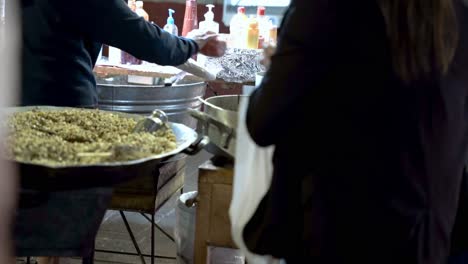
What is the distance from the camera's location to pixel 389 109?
1.11 m

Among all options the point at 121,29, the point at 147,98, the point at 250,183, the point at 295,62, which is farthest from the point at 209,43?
the point at 295,62

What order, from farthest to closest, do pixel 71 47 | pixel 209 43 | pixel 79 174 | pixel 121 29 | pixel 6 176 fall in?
pixel 209 43
pixel 71 47
pixel 121 29
pixel 79 174
pixel 6 176

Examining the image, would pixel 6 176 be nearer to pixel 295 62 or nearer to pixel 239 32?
pixel 295 62

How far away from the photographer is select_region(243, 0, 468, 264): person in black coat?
109 centimetres

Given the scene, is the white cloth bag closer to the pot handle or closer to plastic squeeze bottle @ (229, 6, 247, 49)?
the pot handle

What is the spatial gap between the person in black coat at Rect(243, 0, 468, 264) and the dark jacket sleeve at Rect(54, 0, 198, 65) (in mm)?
791

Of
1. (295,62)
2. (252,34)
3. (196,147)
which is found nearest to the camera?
(295,62)

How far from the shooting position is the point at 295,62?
3.55 feet

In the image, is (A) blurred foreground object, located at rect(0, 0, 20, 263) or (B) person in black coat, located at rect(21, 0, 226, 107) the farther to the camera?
(B) person in black coat, located at rect(21, 0, 226, 107)

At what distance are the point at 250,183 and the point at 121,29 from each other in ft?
2.52

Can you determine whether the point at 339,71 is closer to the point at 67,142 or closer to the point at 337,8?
the point at 337,8

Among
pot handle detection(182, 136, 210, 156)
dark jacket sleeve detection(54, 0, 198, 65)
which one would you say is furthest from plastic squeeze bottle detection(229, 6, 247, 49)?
pot handle detection(182, 136, 210, 156)

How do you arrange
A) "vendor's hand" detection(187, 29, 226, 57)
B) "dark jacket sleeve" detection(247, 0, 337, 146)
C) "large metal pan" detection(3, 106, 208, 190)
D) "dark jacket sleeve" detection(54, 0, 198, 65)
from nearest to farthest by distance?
"dark jacket sleeve" detection(247, 0, 337, 146) → "large metal pan" detection(3, 106, 208, 190) → "dark jacket sleeve" detection(54, 0, 198, 65) → "vendor's hand" detection(187, 29, 226, 57)

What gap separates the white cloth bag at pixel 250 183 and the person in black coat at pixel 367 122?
120 millimetres
